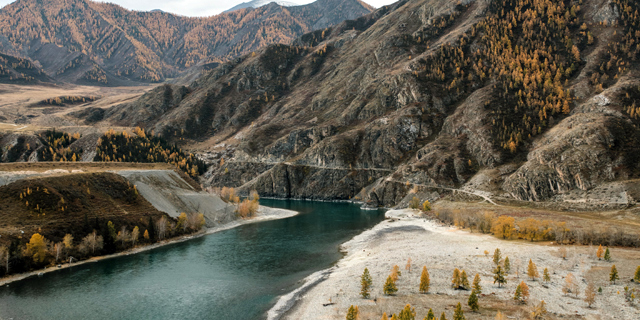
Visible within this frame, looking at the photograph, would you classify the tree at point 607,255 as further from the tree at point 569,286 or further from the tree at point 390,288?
the tree at point 390,288

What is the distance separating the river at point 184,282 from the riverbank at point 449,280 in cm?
696

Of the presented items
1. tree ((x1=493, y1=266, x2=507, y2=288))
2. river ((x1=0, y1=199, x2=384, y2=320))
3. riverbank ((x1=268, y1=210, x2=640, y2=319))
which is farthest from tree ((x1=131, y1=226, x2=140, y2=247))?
tree ((x1=493, y1=266, x2=507, y2=288))

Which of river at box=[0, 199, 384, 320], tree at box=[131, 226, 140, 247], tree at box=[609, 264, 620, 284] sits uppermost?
tree at box=[131, 226, 140, 247]

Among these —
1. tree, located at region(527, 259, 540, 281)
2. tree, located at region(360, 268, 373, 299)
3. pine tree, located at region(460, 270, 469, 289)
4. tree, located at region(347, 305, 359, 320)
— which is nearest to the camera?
tree, located at region(347, 305, 359, 320)

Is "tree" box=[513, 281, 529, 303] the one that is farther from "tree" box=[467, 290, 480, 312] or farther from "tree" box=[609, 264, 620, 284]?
"tree" box=[609, 264, 620, 284]

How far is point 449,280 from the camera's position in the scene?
6084cm

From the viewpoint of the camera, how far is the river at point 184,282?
56.7 meters

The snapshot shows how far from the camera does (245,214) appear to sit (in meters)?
152

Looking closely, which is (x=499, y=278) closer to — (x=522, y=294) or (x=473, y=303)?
(x=522, y=294)

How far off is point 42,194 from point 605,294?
117697 millimetres

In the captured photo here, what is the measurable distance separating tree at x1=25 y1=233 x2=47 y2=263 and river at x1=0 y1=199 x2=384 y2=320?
4.70 metres

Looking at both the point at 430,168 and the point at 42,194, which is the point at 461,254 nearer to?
the point at 42,194

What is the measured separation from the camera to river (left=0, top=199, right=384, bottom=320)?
5666cm

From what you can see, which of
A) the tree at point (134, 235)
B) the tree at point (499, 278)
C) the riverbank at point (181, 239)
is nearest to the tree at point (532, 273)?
the tree at point (499, 278)
